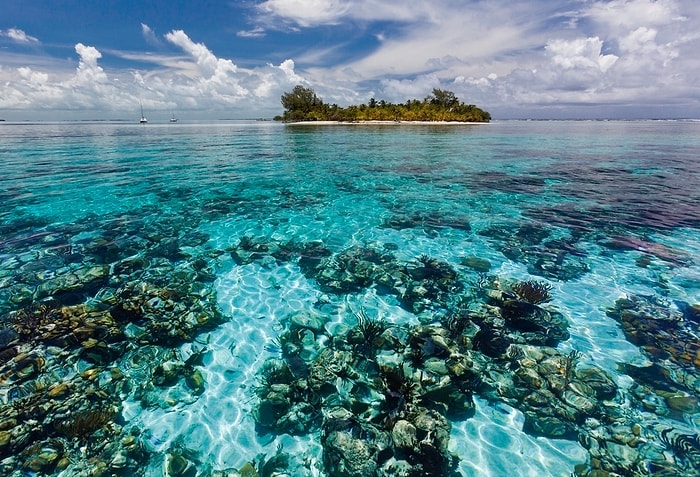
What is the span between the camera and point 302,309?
24.0 feet

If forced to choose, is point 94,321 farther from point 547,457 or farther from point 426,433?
point 547,457

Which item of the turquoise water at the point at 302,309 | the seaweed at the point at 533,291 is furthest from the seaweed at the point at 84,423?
the seaweed at the point at 533,291

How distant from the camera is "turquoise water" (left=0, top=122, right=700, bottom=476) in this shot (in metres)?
4.29

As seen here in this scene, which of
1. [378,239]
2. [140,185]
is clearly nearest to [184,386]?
[378,239]

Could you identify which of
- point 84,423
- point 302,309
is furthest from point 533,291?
point 84,423

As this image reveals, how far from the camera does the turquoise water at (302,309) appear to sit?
4.29 metres

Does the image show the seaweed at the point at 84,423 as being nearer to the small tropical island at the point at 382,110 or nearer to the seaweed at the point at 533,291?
the seaweed at the point at 533,291

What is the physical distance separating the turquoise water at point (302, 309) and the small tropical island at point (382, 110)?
349 ft

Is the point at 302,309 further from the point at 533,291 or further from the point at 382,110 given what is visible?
the point at 382,110

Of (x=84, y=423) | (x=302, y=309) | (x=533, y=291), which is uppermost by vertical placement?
(x=533, y=291)

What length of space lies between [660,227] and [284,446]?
1420cm

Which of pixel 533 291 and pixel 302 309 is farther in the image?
pixel 533 291

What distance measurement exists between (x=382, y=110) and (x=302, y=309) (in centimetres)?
12120

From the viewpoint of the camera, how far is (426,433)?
4305 mm
